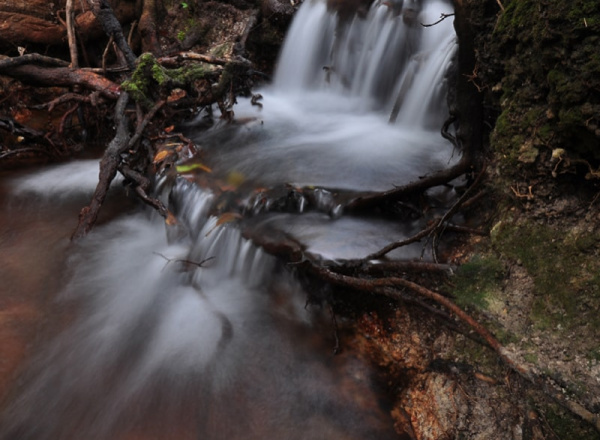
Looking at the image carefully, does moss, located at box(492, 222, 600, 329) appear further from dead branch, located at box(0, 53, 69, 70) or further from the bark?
→ the bark

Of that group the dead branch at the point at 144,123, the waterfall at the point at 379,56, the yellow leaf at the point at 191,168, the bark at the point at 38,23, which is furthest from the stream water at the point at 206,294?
the bark at the point at 38,23

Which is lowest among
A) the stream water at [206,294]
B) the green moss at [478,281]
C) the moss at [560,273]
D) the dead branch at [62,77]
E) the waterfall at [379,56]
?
the stream water at [206,294]

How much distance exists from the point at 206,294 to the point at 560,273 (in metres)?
2.63

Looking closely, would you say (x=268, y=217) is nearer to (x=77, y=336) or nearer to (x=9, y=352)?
(x=77, y=336)

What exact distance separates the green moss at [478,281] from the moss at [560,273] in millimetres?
136

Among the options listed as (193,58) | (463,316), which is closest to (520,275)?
(463,316)

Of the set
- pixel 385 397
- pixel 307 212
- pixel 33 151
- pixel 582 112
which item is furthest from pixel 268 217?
pixel 33 151

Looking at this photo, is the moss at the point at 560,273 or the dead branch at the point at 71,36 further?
the dead branch at the point at 71,36

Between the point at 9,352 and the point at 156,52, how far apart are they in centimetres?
604

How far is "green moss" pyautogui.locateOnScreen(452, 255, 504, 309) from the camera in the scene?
2.21 metres

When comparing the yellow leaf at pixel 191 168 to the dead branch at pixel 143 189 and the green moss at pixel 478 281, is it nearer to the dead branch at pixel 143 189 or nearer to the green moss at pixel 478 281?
the dead branch at pixel 143 189

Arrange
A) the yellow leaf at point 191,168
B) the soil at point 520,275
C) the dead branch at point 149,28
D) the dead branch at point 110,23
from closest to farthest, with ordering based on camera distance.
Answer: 1. the soil at point 520,275
2. the yellow leaf at point 191,168
3. the dead branch at point 110,23
4. the dead branch at point 149,28

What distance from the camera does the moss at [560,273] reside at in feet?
6.08

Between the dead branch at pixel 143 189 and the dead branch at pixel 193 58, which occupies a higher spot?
the dead branch at pixel 193 58
